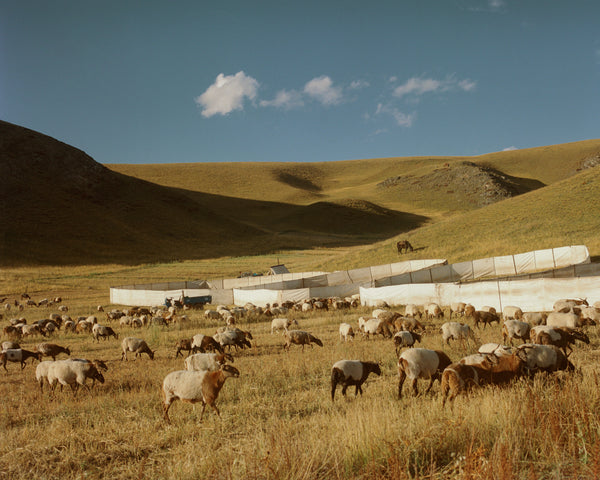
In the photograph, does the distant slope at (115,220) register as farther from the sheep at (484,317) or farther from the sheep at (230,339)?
the sheep at (484,317)

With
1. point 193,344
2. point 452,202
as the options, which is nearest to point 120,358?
point 193,344

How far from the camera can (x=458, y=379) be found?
7.31 meters

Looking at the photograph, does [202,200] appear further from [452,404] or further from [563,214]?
[452,404]

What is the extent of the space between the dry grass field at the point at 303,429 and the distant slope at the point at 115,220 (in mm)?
69763

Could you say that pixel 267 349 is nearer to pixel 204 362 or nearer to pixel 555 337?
pixel 204 362

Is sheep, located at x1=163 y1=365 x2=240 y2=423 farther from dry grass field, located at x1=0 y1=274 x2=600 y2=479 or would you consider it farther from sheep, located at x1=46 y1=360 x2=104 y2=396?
sheep, located at x1=46 y1=360 x2=104 y2=396

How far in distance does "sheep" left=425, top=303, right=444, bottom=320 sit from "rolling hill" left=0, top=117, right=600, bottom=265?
2364 cm

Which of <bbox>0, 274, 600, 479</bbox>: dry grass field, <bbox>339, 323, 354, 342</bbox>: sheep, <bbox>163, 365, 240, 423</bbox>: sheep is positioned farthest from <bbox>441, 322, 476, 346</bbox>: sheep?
<bbox>163, 365, 240, 423</bbox>: sheep

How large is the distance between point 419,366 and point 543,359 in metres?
2.20

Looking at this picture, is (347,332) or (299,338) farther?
(347,332)

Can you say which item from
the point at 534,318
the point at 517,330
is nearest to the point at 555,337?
the point at 517,330

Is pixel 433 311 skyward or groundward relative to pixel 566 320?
groundward

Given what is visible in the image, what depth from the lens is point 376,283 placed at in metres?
30.5

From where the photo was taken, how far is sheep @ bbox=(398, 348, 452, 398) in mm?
8461
